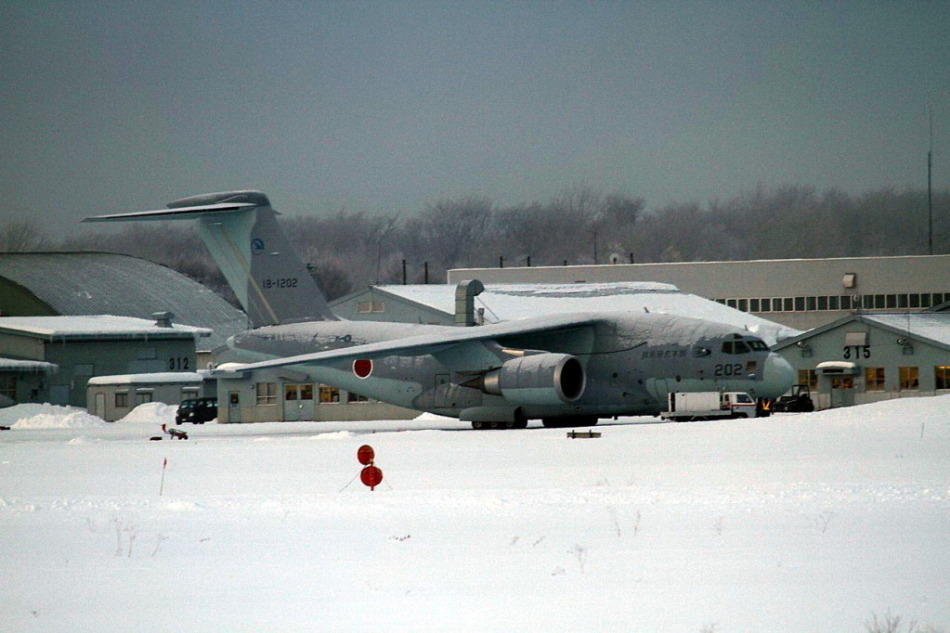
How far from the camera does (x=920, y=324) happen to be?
5109 cm

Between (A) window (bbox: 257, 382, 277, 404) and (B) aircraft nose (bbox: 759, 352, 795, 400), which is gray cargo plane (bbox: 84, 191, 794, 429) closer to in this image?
(B) aircraft nose (bbox: 759, 352, 795, 400)

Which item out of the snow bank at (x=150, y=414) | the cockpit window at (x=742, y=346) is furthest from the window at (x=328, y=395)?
the cockpit window at (x=742, y=346)

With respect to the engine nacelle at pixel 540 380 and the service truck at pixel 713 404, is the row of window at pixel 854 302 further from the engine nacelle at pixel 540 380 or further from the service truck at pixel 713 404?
the engine nacelle at pixel 540 380

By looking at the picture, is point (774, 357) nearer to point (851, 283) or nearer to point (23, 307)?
point (851, 283)

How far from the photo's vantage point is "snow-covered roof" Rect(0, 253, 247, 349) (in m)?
82.4

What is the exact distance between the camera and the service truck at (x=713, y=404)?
32.5 meters

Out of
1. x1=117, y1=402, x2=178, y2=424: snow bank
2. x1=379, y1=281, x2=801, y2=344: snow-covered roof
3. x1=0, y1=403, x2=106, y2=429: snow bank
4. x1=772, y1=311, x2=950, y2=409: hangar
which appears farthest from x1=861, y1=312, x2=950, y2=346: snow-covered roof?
x1=0, y1=403, x2=106, y2=429: snow bank

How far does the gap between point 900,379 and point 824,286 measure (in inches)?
1086

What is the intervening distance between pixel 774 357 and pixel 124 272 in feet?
219

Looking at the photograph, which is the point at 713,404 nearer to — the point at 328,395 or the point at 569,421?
the point at 569,421

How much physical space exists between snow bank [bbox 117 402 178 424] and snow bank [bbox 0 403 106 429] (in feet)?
3.98

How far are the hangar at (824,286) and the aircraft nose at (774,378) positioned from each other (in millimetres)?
43273

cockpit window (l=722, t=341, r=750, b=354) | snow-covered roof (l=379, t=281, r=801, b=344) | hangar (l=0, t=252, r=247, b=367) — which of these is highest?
hangar (l=0, t=252, r=247, b=367)

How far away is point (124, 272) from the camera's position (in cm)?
Answer: 9075
